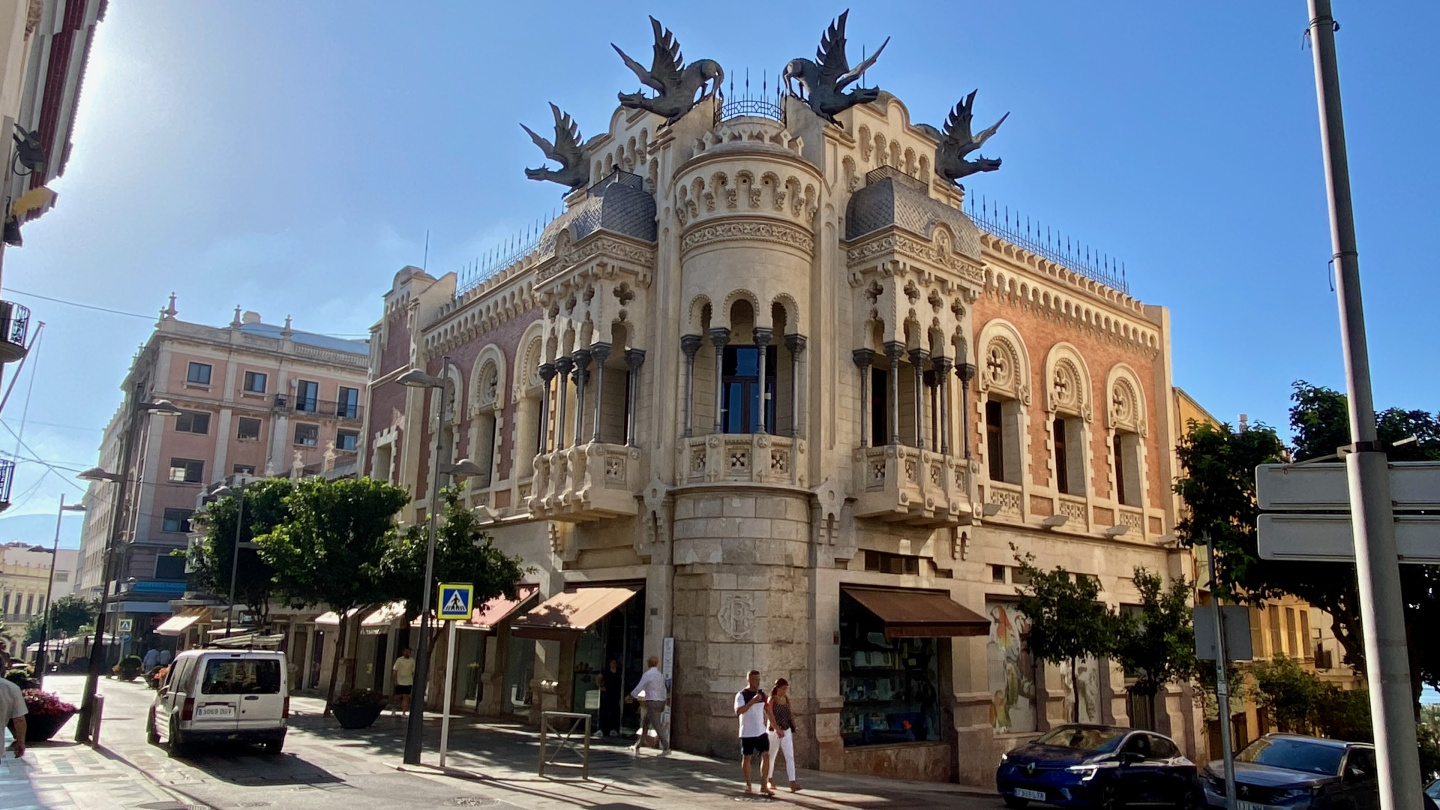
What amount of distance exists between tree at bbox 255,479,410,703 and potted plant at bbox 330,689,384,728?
0.42 metres

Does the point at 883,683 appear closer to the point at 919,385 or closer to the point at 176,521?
the point at 919,385

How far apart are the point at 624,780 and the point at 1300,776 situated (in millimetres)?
9455

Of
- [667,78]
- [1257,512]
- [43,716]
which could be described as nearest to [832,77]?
[667,78]

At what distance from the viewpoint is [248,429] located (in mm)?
62781

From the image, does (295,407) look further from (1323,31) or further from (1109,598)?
(1323,31)

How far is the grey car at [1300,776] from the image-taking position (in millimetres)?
13562

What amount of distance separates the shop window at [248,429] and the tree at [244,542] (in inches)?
1009

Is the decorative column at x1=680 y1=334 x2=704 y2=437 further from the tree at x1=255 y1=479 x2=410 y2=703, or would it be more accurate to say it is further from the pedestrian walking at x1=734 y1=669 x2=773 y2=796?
the tree at x1=255 y1=479 x2=410 y2=703

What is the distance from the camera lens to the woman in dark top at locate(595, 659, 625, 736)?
803 inches

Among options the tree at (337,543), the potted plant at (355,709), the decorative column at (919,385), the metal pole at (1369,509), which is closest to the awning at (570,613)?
the potted plant at (355,709)

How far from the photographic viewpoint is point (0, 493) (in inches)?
752

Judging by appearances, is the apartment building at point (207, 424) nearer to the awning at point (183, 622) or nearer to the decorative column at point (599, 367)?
the awning at point (183, 622)

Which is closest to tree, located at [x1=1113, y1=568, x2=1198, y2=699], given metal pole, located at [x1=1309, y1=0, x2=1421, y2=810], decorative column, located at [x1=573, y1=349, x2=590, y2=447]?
decorative column, located at [x1=573, y1=349, x2=590, y2=447]

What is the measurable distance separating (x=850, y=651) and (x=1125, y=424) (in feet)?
40.2
